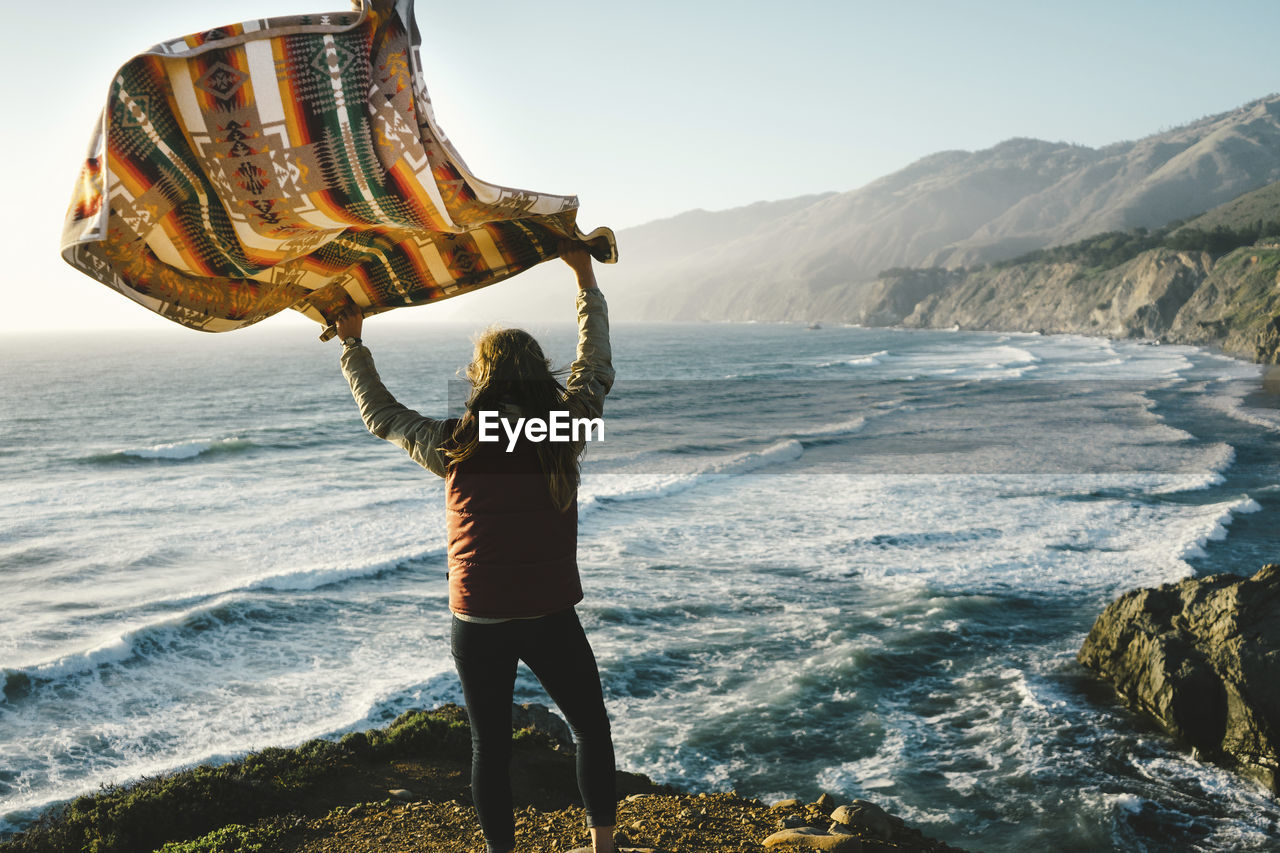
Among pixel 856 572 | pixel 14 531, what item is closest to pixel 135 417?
pixel 14 531

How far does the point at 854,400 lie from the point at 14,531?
33.5 meters

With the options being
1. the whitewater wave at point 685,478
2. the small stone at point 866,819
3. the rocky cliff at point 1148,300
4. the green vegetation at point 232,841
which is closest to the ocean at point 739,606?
the whitewater wave at point 685,478

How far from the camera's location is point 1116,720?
8359 millimetres

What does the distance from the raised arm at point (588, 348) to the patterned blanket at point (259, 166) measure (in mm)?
488

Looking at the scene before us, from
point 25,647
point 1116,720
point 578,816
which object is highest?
point 578,816

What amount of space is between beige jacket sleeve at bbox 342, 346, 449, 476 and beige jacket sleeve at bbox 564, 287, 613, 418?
46 cm

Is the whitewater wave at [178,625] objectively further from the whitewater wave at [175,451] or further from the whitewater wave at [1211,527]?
the whitewater wave at [175,451]

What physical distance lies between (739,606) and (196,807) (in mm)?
7710

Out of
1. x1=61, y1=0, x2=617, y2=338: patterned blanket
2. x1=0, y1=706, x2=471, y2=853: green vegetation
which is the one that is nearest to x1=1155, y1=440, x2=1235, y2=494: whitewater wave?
x1=0, y1=706, x2=471, y2=853: green vegetation

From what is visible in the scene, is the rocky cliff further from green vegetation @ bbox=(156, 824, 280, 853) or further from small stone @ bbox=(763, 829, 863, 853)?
green vegetation @ bbox=(156, 824, 280, 853)

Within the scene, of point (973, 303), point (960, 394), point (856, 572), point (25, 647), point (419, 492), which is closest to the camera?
point (25, 647)

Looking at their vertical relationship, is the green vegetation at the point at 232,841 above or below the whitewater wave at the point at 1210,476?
above

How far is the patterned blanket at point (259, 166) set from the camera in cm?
186

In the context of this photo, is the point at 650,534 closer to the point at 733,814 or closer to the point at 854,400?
the point at 733,814
